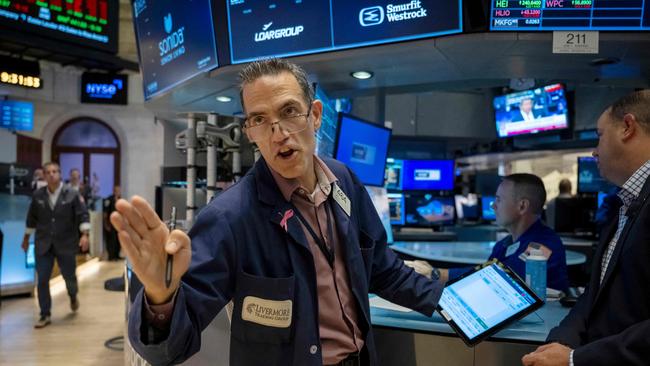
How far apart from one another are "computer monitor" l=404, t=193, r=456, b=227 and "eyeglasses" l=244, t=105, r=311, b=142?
16.8 feet

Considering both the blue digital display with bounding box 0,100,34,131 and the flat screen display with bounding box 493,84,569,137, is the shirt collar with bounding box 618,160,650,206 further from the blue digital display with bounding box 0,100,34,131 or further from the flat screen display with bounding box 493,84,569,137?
the blue digital display with bounding box 0,100,34,131

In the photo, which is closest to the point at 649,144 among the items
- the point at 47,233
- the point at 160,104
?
the point at 160,104

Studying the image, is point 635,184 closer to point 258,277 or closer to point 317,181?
point 317,181

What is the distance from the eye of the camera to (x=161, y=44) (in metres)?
3.61

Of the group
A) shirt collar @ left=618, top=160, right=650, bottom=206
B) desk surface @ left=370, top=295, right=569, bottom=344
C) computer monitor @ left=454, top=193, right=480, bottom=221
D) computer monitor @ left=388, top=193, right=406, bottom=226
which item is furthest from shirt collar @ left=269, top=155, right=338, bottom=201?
computer monitor @ left=454, top=193, right=480, bottom=221

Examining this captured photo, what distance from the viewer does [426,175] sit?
20.5 feet

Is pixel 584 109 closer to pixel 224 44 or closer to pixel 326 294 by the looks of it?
pixel 224 44

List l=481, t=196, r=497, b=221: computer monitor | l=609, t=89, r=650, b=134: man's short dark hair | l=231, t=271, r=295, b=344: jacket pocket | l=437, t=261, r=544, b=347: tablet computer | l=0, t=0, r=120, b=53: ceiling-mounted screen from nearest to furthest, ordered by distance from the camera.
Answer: l=231, t=271, r=295, b=344: jacket pocket → l=609, t=89, r=650, b=134: man's short dark hair → l=437, t=261, r=544, b=347: tablet computer → l=0, t=0, r=120, b=53: ceiling-mounted screen → l=481, t=196, r=497, b=221: computer monitor

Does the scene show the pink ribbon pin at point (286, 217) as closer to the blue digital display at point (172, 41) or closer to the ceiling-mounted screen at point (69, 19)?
the blue digital display at point (172, 41)

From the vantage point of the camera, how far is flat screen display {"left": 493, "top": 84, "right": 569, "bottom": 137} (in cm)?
649

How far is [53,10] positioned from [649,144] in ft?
18.6

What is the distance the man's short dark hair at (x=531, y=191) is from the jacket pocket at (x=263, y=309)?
5.63ft

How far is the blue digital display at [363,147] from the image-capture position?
253cm

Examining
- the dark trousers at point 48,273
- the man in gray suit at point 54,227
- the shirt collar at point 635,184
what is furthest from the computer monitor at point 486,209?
the shirt collar at point 635,184
